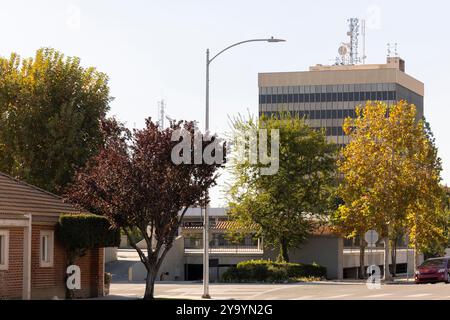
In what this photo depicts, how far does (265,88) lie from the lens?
160 m

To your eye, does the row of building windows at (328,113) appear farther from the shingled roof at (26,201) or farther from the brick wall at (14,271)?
the brick wall at (14,271)

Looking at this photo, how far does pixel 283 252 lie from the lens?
61.1m

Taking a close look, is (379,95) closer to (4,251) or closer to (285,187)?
(285,187)

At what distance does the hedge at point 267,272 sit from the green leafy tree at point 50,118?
11.6 metres

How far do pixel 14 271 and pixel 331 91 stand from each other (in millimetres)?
126256

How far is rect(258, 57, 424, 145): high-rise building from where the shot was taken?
156m

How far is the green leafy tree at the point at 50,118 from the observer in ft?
168

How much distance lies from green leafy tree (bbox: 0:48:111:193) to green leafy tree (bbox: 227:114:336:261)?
11819 millimetres

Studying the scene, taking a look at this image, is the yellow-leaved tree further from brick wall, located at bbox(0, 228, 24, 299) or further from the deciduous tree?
brick wall, located at bbox(0, 228, 24, 299)

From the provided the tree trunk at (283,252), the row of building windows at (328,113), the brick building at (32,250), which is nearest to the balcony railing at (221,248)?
the tree trunk at (283,252)

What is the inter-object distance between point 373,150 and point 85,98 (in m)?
17.7
